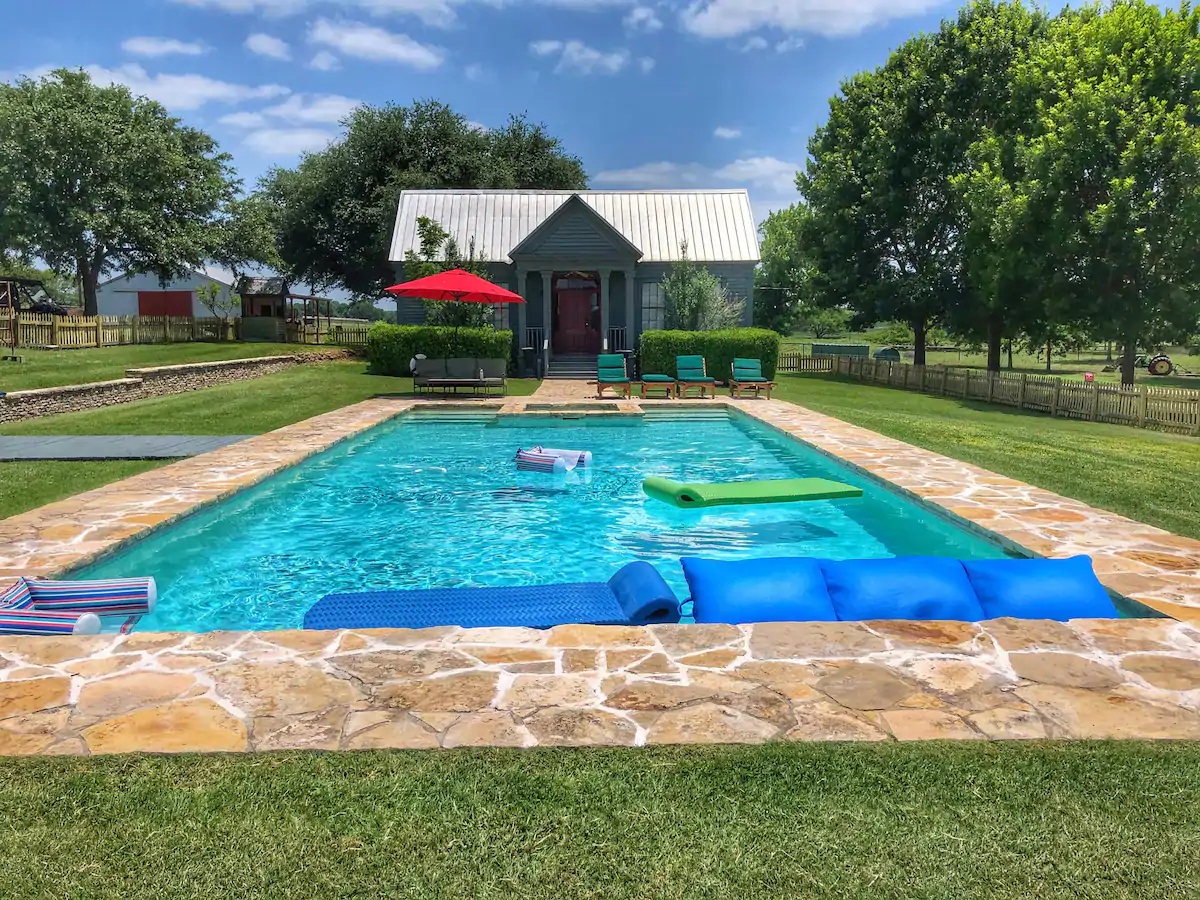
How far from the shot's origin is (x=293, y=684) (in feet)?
12.6

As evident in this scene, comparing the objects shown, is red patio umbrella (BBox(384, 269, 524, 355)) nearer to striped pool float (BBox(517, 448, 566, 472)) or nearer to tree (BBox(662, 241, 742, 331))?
tree (BBox(662, 241, 742, 331))

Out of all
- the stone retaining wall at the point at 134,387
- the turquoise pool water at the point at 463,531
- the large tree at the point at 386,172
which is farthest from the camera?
the large tree at the point at 386,172

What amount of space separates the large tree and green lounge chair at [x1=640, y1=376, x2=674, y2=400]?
2167 centimetres

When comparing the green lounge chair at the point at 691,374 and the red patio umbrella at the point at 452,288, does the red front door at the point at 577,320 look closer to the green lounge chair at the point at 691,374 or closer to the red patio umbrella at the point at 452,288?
the green lounge chair at the point at 691,374

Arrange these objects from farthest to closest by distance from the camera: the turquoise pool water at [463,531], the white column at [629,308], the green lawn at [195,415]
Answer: the white column at [629,308]
the green lawn at [195,415]
the turquoise pool water at [463,531]

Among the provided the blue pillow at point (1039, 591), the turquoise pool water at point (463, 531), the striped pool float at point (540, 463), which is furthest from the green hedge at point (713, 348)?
the blue pillow at point (1039, 591)

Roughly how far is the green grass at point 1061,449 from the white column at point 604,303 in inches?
235

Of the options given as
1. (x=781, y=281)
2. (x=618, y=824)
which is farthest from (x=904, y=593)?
(x=781, y=281)

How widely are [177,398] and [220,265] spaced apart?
25405 millimetres

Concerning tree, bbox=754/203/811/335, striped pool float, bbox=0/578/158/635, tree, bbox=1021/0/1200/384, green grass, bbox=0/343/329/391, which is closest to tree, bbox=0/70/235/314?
green grass, bbox=0/343/329/391

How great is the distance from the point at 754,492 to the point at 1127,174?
57.2 ft

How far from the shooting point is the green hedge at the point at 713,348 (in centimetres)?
2188

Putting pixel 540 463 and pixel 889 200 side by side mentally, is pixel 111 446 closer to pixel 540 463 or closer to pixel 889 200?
pixel 540 463

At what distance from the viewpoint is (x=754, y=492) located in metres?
9.10
